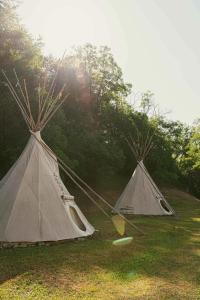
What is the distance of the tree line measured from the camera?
2084cm

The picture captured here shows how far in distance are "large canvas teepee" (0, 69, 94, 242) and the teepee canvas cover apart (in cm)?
879

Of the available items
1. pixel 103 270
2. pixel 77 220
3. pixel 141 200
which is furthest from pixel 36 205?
pixel 141 200

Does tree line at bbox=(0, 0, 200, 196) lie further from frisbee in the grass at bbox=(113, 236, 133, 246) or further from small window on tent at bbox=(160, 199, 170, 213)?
frisbee in the grass at bbox=(113, 236, 133, 246)

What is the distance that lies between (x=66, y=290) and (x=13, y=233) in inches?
165

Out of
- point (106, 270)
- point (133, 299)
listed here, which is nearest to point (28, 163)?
point (106, 270)

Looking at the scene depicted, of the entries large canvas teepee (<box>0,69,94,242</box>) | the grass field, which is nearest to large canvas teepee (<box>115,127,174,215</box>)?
large canvas teepee (<box>0,69,94,242</box>)

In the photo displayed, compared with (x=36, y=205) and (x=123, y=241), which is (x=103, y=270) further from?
(x=123, y=241)

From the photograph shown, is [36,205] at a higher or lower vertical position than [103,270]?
higher

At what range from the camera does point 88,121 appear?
34.9 metres

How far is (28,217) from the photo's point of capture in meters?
11.0

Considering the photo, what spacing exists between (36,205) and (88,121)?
2397 cm

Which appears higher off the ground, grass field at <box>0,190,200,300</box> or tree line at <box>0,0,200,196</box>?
tree line at <box>0,0,200,196</box>

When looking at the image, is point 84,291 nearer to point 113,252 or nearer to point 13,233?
point 113,252

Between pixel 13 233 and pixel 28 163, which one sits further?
pixel 28 163
